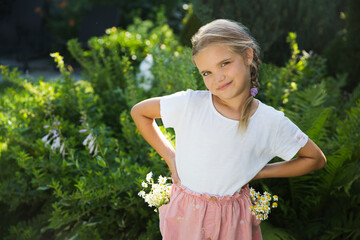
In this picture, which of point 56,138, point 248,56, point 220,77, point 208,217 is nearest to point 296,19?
point 56,138

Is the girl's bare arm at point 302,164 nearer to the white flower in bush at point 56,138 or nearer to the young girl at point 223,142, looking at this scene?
the young girl at point 223,142

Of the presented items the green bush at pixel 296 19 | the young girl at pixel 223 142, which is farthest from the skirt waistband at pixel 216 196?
the green bush at pixel 296 19

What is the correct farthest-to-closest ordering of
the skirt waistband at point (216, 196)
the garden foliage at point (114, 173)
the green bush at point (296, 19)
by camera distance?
the green bush at point (296, 19)
the garden foliage at point (114, 173)
the skirt waistband at point (216, 196)

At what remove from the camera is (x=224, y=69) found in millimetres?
1616

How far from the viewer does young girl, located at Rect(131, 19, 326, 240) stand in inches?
64.0

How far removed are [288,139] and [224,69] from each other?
40cm

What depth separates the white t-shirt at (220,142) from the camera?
5.39ft

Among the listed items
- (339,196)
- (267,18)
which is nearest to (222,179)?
(339,196)

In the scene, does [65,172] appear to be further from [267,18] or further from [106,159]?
[267,18]

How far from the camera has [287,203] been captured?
2.67 metres

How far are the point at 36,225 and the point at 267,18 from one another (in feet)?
10.3

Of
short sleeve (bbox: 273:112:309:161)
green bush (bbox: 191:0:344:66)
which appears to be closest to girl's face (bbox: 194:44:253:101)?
short sleeve (bbox: 273:112:309:161)

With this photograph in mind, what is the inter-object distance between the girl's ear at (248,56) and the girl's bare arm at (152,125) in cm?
44

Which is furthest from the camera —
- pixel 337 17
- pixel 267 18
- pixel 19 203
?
pixel 337 17
